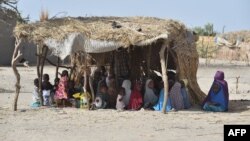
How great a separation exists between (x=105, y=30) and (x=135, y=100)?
1893mm

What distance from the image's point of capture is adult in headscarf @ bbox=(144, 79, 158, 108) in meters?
13.6

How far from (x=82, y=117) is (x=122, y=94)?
1793mm

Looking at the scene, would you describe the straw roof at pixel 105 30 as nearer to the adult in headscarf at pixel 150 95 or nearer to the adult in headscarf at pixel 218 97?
the adult in headscarf at pixel 150 95

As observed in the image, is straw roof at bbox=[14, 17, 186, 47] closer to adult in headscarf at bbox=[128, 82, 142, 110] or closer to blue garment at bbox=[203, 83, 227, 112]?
adult in headscarf at bbox=[128, 82, 142, 110]

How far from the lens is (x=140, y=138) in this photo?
924cm

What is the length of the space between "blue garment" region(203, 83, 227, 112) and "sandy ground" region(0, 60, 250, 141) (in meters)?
0.26

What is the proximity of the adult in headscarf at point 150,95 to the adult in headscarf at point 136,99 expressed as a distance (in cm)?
19

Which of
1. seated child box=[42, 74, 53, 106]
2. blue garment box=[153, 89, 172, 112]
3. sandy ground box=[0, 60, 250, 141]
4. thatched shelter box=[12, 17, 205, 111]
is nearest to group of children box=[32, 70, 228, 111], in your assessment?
blue garment box=[153, 89, 172, 112]

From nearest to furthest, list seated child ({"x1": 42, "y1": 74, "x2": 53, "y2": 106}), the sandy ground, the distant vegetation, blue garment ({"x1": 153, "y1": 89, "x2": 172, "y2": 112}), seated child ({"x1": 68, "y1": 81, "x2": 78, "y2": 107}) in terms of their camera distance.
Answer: the sandy ground < blue garment ({"x1": 153, "y1": 89, "x2": 172, "y2": 112}) < seated child ({"x1": 68, "y1": 81, "x2": 78, "y2": 107}) < seated child ({"x1": 42, "y1": 74, "x2": 53, "y2": 106}) < the distant vegetation

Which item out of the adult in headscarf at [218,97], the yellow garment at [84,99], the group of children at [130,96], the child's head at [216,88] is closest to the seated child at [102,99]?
the group of children at [130,96]

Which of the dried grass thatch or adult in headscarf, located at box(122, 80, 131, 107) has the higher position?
the dried grass thatch

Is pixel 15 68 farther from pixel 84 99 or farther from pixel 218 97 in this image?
pixel 218 97

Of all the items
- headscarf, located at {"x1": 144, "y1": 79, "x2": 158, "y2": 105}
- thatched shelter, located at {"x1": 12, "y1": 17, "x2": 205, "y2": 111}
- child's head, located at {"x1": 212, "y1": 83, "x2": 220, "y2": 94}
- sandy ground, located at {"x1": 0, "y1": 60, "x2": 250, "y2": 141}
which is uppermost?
thatched shelter, located at {"x1": 12, "y1": 17, "x2": 205, "y2": 111}

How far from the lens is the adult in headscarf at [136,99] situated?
44.1 ft
